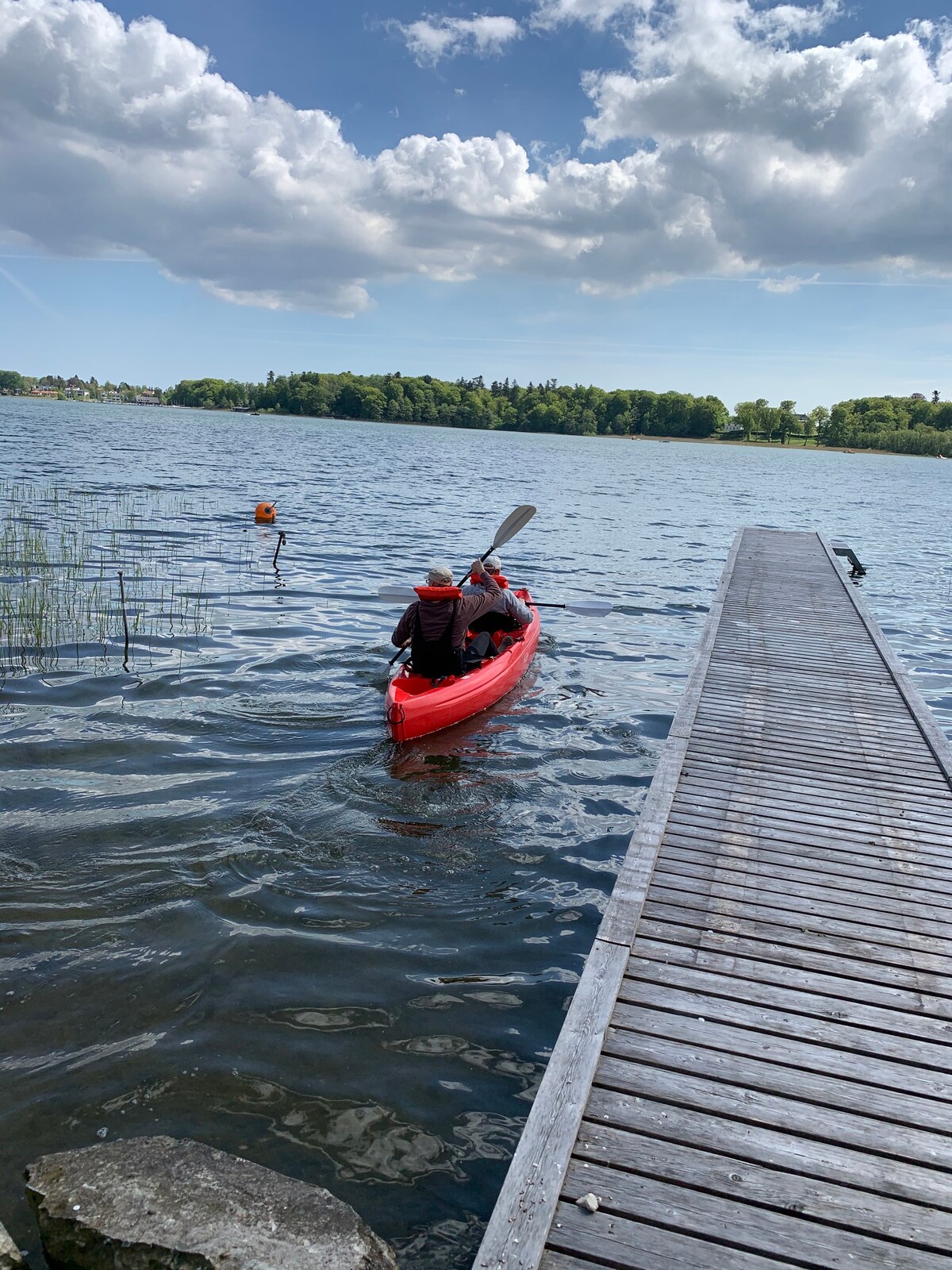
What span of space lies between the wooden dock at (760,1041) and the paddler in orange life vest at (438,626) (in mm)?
2777

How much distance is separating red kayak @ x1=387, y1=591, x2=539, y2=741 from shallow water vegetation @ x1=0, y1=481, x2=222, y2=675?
12.2 ft

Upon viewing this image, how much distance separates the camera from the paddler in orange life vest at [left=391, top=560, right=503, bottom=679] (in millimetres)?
8844

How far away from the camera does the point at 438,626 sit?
8961mm

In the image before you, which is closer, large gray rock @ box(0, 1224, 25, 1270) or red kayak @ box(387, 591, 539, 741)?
large gray rock @ box(0, 1224, 25, 1270)

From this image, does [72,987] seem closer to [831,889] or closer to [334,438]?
[831,889]

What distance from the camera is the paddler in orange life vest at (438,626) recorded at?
8.84 meters

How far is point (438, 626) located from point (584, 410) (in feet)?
531

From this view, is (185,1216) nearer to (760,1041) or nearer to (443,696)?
(760,1041)

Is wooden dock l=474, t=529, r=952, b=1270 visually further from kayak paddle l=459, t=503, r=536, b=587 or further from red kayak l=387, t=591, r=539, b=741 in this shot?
kayak paddle l=459, t=503, r=536, b=587

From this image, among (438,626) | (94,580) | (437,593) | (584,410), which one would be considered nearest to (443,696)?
(438,626)

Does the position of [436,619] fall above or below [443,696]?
above

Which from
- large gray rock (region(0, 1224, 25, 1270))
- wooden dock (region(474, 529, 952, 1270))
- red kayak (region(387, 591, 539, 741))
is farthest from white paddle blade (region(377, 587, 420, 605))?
large gray rock (region(0, 1224, 25, 1270))

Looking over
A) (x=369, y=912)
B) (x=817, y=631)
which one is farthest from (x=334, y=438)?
(x=369, y=912)

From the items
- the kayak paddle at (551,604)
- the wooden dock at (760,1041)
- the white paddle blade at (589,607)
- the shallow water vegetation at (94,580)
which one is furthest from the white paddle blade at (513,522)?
the wooden dock at (760,1041)
